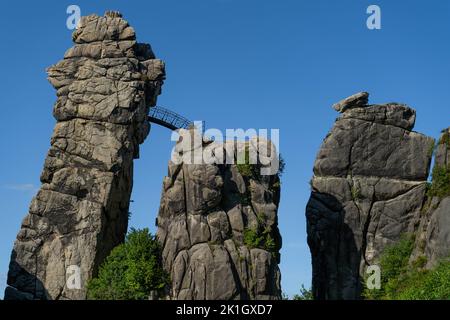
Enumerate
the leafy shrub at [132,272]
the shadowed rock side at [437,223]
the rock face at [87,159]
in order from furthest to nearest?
the rock face at [87,159] → the shadowed rock side at [437,223] → the leafy shrub at [132,272]

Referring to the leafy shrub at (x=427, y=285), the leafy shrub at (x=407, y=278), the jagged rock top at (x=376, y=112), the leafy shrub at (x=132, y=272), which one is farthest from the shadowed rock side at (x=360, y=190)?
the leafy shrub at (x=132, y=272)

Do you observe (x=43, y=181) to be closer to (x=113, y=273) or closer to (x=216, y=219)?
(x=113, y=273)

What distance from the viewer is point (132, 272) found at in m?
66.4

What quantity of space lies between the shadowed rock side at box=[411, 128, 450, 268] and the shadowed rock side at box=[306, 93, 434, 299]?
6.05 ft

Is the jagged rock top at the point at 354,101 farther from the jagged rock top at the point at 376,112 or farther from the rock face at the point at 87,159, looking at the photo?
the rock face at the point at 87,159

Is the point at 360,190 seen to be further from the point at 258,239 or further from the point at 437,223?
the point at 258,239

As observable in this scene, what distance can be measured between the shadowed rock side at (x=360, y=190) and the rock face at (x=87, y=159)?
16.1 m

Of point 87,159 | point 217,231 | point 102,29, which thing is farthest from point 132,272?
point 102,29

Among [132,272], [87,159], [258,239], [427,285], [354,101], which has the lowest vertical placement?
[427,285]

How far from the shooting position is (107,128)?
72.9 m

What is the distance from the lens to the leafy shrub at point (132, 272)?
66.1m

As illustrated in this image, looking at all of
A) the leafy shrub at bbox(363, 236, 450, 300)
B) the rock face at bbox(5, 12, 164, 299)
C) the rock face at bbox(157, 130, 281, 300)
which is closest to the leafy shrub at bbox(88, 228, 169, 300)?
the rock face at bbox(157, 130, 281, 300)

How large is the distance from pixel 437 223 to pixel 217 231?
17259 mm

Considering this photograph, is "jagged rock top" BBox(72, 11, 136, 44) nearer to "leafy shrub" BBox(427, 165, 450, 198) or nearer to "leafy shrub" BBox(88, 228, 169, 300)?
"leafy shrub" BBox(88, 228, 169, 300)
